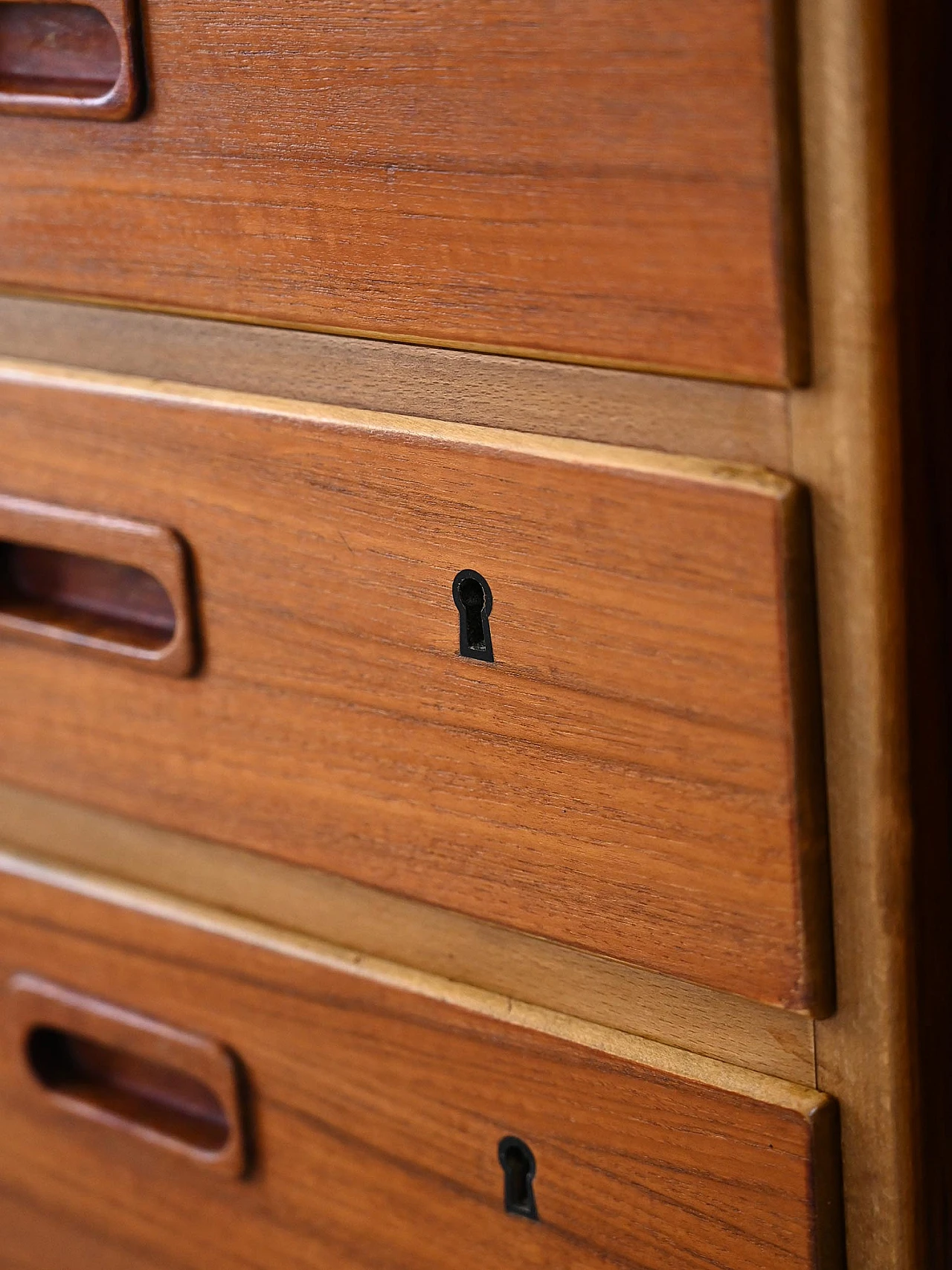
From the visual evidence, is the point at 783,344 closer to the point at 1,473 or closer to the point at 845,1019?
the point at 845,1019

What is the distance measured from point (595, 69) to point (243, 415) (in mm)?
148

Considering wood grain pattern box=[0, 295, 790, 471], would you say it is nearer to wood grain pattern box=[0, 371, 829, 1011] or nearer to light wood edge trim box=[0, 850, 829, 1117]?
wood grain pattern box=[0, 371, 829, 1011]

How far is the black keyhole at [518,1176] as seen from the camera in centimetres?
47

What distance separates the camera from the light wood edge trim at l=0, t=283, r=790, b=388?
36cm

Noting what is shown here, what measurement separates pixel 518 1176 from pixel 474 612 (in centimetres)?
18

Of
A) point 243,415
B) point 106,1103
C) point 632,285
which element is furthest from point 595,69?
point 106,1103

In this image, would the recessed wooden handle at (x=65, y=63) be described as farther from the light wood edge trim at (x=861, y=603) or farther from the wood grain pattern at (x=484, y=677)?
the light wood edge trim at (x=861, y=603)

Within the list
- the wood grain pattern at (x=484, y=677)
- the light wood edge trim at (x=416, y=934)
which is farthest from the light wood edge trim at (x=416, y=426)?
the light wood edge trim at (x=416, y=934)

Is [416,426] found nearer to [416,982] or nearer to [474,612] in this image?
[474,612]

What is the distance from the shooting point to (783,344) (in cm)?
34

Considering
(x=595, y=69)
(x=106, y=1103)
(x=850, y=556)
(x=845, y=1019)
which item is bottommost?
(x=106, y=1103)

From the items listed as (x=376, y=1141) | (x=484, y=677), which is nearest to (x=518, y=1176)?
(x=376, y=1141)

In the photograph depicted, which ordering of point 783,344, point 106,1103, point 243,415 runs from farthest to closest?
point 106,1103 < point 243,415 < point 783,344

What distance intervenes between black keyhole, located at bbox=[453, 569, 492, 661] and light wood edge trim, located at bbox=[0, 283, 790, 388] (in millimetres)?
58
